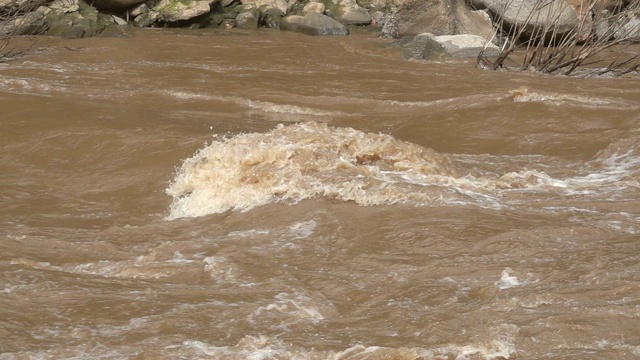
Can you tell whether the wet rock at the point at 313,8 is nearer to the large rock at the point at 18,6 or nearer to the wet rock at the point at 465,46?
the wet rock at the point at 465,46

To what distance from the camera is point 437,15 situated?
15.2 meters

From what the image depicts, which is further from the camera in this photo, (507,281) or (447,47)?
(447,47)

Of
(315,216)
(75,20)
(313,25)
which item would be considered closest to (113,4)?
(75,20)

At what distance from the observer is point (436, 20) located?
598 inches

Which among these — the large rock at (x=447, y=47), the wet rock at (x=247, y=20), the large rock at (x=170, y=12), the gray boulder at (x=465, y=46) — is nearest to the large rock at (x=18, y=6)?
the large rock at (x=170, y=12)

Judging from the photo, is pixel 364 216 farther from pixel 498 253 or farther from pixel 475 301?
pixel 475 301

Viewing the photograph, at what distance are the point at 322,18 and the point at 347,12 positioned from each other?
124cm

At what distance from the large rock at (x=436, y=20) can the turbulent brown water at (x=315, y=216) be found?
144 inches

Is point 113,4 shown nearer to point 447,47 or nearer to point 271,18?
point 271,18

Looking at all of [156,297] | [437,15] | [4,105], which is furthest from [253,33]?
[156,297]

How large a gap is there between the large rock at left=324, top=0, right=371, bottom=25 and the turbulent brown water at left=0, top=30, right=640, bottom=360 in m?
5.61

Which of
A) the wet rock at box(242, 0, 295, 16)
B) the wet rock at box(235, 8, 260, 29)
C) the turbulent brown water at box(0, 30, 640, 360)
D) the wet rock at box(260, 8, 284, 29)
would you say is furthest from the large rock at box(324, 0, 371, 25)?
the turbulent brown water at box(0, 30, 640, 360)

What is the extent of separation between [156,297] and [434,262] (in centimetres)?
158

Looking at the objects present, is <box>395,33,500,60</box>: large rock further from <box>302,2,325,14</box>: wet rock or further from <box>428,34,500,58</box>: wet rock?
<box>302,2,325,14</box>: wet rock
